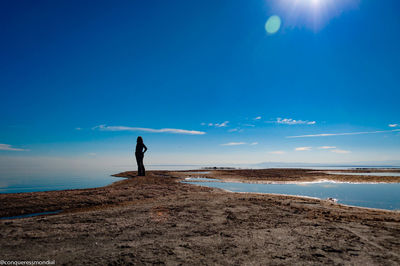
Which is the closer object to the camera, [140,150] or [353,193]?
[353,193]

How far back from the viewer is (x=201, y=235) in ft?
22.7

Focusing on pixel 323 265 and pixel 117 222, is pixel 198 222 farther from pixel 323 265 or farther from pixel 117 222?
pixel 323 265

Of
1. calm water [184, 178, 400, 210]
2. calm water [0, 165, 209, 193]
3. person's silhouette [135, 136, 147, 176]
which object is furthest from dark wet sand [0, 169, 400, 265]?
person's silhouette [135, 136, 147, 176]

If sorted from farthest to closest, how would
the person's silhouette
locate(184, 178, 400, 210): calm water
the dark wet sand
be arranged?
the person's silhouette, locate(184, 178, 400, 210): calm water, the dark wet sand

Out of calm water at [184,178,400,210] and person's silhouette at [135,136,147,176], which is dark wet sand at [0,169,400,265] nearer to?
calm water at [184,178,400,210]

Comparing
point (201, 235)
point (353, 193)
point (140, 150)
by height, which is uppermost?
point (140, 150)

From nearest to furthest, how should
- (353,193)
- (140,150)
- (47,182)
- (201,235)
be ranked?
(201,235) → (353,193) → (47,182) → (140,150)

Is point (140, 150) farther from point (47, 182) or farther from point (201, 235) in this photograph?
point (201, 235)

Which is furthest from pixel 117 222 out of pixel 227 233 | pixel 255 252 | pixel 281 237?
pixel 281 237

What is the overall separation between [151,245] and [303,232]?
536cm

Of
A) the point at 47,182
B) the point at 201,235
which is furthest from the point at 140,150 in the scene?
the point at 201,235

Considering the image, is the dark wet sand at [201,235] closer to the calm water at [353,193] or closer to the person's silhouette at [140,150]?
the calm water at [353,193]

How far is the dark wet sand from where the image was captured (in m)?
5.29

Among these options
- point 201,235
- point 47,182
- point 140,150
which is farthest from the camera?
point 140,150
